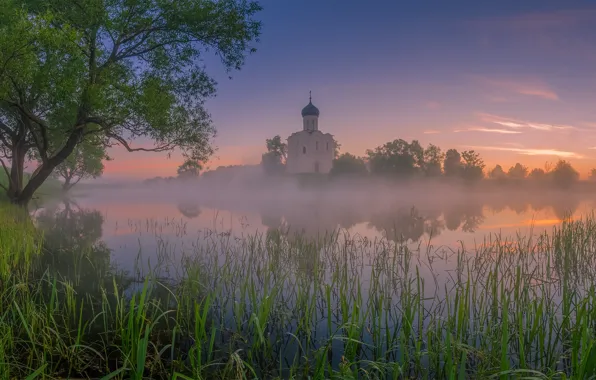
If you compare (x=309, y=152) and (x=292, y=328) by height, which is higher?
(x=309, y=152)

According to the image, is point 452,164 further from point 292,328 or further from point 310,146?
point 292,328

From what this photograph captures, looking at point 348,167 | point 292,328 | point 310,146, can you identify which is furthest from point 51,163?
point 310,146

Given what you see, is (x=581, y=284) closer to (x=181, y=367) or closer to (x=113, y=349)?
(x=181, y=367)

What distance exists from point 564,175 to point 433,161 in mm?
30960

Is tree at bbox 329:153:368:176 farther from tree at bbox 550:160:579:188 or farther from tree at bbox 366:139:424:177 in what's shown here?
tree at bbox 550:160:579:188

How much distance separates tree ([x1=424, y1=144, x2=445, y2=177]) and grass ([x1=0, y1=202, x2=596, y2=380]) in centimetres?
6968

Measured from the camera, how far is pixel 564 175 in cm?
7919

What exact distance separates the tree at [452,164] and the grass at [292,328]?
72721mm

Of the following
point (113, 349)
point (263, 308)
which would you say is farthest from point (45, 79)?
point (263, 308)

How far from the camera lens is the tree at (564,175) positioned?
78688 mm

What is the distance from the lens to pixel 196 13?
1675 cm

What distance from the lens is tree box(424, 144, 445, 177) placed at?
75.4 metres

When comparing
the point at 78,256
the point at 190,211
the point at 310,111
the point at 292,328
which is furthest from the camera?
the point at 310,111

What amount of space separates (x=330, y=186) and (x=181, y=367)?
69.5m
